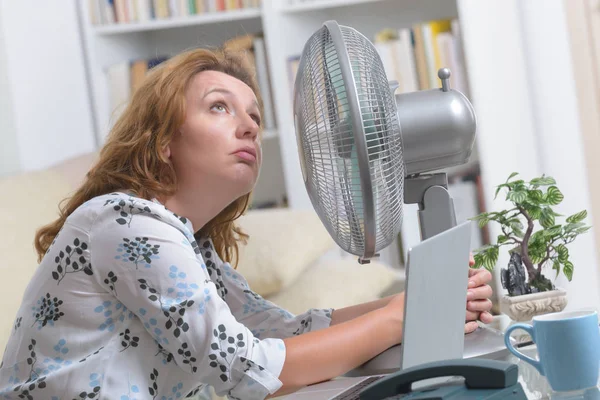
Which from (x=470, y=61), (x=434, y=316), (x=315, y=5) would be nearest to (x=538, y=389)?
(x=434, y=316)

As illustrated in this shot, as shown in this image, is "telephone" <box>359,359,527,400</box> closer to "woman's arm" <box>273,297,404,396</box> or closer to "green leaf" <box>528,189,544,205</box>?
"woman's arm" <box>273,297,404,396</box>

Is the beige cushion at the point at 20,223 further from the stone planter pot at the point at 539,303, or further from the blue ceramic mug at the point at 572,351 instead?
the blue ceramic mug at the point at 572,351

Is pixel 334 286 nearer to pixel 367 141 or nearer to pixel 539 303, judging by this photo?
pixel 539 303

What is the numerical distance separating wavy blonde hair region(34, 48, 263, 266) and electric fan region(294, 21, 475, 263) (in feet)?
0.85

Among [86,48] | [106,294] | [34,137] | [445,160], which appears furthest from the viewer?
[86,48]

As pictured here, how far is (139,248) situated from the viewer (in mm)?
971

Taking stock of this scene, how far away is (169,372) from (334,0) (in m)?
1.56

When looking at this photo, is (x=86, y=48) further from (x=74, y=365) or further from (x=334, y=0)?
(x=74, y=365)

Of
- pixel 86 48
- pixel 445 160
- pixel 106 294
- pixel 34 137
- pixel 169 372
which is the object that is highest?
pixel 86 48

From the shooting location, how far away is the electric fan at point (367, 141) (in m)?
0.81

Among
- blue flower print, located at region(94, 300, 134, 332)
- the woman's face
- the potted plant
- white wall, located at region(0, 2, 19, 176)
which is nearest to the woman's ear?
the woman's face

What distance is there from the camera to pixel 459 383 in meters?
0.62

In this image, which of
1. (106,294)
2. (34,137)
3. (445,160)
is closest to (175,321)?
(106,294)

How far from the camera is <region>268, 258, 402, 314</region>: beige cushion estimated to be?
6.10 feet
